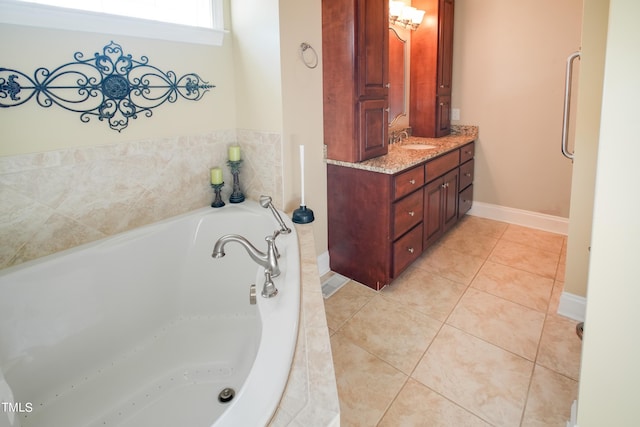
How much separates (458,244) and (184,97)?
2.39 metres

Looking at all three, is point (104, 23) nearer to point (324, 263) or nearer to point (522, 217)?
point (324, 263)

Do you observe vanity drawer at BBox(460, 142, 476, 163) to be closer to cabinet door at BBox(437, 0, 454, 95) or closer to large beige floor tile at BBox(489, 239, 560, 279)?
cabinet door at BBox(437, 0, 454, 95)

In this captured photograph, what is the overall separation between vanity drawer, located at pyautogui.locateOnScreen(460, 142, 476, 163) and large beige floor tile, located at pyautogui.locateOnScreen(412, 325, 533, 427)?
1823 mm

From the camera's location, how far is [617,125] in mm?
968

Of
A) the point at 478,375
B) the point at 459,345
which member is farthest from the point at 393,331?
the point at 478,375

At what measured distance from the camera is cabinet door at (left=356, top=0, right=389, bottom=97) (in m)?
2.16

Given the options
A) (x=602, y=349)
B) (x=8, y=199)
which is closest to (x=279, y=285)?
(x=602, y=349)

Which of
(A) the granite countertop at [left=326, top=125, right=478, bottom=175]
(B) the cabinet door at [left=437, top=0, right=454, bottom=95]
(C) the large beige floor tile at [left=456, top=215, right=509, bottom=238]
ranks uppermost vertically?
(B) the cabinet door at [left=437, top=0, right=454, bottom=95]

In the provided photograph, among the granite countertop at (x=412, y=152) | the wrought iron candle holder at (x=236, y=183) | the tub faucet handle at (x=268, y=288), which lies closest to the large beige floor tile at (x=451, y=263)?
the granite countertop at (x=412, y=152)

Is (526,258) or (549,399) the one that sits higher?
(526,258)

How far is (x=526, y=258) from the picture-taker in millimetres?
2760

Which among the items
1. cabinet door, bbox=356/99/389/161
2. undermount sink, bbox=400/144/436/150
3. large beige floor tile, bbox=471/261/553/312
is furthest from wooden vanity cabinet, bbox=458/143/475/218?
cabinet door, bbox=356/99/389/161

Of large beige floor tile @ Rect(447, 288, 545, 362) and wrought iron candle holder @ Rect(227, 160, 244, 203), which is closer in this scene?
large beige floor tile @ Rect(447, 288, 545, 362)

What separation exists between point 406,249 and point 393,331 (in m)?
0.65
